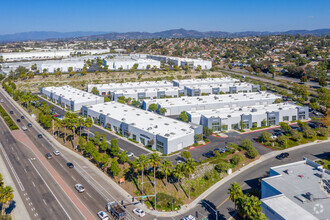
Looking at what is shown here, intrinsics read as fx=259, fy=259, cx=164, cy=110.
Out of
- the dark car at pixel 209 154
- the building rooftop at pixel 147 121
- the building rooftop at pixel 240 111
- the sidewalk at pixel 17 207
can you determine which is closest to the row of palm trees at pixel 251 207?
the dark car at pixel 209 154

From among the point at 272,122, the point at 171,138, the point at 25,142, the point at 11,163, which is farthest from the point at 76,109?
the point at 272,122

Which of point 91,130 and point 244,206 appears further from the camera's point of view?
point 91,130

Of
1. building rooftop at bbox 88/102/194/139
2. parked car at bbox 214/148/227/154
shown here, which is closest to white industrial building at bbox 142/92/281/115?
building rooftop at bbox 88/102/194/139

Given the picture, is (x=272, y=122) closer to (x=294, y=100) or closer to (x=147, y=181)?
(x=294, y=100)

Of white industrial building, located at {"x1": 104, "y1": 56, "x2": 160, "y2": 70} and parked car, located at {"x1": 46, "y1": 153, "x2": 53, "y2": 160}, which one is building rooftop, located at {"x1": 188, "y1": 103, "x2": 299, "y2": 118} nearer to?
parked car, located at {"x1": 46, "y1": 153, "x2": 53, "y2": 160}

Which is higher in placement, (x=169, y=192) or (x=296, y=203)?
(x=296, y=203)

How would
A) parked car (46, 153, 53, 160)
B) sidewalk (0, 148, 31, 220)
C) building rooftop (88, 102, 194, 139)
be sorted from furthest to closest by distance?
building rooftop (88, 102, 194, 139) < parked car (46, 153, 53, 160) < sidewalk (0, 148, 31, 220)

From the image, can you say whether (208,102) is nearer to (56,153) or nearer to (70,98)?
(70,98)

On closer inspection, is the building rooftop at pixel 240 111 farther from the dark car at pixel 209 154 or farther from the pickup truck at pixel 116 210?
the pickup truck at pixel 116 210
